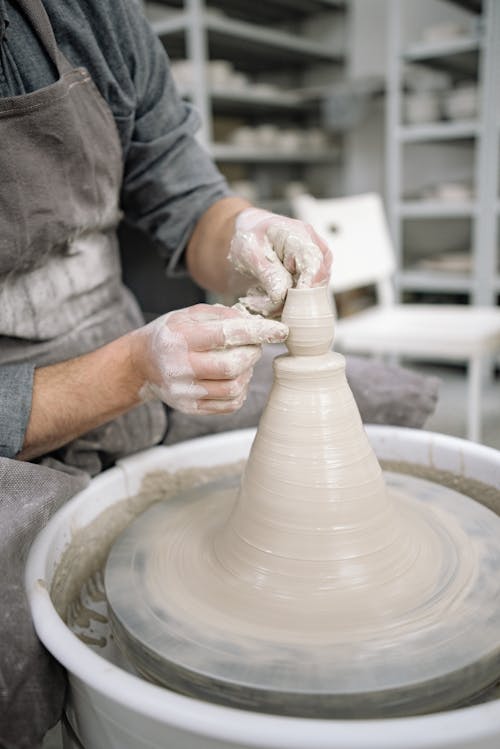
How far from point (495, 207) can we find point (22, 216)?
2485 mm

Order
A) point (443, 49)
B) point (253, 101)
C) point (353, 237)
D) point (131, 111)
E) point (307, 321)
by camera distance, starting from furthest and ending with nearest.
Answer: point (253, 101), point (443, 49), point (353, 237), point (131, 111), point (307, 321)

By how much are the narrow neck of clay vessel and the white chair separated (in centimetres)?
134

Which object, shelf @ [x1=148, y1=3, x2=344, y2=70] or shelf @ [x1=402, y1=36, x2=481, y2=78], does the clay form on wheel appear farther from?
shelf @ [x1=148, y1=3, x2=344, y2=70]

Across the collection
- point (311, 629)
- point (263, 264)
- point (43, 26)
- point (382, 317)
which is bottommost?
point (382, 317)

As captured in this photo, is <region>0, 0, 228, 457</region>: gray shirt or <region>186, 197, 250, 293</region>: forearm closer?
<region>0, 0, 228, 457</region>: gray shirt

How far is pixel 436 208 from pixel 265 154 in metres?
1.13

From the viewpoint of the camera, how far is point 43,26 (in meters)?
0.83

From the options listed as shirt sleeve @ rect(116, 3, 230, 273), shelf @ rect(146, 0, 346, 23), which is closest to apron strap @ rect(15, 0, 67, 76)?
shirt sleeve @ rect(116, 3, 230, 273)

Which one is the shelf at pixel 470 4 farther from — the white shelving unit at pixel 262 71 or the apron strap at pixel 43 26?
the apron strap at pixel 43 26

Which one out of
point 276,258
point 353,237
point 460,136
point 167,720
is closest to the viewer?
point 167,720

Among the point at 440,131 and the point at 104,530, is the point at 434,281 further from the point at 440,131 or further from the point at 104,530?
the point at 104,530

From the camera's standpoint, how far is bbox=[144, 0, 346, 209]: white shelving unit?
3.25 m

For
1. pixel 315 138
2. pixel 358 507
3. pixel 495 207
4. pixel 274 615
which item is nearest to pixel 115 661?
pixel 274 615

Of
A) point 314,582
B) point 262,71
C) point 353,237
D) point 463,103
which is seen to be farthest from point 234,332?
point 262,71
